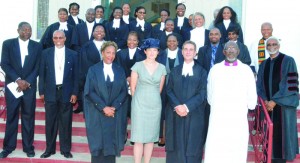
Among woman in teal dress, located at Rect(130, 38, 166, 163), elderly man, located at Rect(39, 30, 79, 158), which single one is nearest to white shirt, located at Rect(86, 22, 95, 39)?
elderly man, located at Rect(39, 30, 79, 158)

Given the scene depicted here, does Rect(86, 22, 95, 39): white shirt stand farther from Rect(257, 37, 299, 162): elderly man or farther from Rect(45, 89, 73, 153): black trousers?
Rect(257, 37, 299, 162): elderly man

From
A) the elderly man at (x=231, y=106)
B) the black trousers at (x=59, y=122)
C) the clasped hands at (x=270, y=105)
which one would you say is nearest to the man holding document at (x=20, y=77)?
the black trousers at (x=59, y=122)

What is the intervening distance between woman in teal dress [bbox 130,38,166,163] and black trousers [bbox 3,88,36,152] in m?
1.80

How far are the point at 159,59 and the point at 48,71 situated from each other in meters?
1.75

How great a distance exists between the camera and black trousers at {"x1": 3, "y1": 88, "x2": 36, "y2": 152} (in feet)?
22.1

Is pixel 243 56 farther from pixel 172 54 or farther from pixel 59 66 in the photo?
pixel 59 66

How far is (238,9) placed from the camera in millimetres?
10031

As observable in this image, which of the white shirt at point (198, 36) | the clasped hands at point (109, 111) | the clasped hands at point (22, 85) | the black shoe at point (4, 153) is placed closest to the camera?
the clasped hands at point (109, 111)

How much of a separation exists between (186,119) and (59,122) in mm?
2136

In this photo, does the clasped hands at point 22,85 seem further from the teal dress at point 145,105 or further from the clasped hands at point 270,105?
the clasped hands at point 270,105

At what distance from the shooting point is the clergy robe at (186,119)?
5816mm

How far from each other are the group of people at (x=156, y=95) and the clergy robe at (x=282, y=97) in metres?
0.01

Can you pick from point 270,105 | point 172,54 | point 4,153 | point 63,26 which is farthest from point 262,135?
point 63,26

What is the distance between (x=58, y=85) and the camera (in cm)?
671
